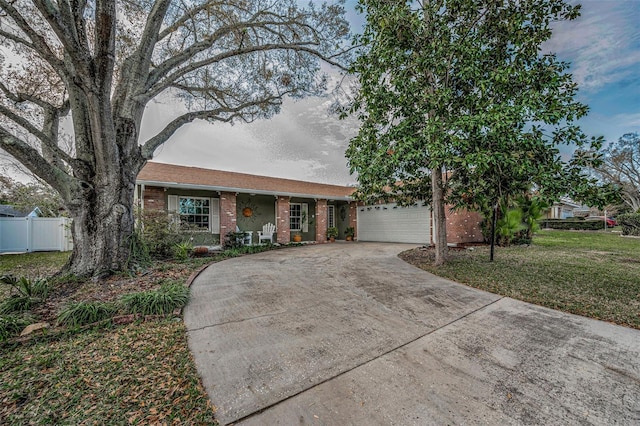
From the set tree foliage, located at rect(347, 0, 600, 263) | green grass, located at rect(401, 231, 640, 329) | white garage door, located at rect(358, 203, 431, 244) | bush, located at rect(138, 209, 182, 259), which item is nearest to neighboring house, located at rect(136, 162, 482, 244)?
white garage door, located at rect(358, 203, 431, 244)

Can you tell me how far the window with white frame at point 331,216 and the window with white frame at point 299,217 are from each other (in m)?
1.84

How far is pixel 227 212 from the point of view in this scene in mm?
11086

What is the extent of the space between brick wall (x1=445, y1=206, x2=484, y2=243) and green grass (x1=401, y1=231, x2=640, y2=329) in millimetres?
3142

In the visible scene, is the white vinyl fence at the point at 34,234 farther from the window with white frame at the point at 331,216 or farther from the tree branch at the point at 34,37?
the window with white frame at the point at 331,216

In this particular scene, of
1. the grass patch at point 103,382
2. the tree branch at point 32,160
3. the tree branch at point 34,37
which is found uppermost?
the tree branch at point 34,37

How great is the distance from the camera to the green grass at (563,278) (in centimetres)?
411

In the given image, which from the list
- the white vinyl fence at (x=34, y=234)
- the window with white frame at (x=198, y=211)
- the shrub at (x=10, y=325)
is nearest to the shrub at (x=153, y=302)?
the shrub at (x=10, y=325)

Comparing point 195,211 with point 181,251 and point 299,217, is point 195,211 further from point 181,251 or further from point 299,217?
point 299,217

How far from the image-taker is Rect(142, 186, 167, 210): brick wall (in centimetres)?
968

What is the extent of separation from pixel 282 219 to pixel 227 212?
267 cm

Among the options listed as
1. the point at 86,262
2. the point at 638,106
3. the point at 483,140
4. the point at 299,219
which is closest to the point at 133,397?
the point at 86,262

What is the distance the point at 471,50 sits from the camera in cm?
553

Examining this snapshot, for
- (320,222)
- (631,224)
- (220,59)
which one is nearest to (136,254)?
(220,59)

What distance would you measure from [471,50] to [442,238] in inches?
182
